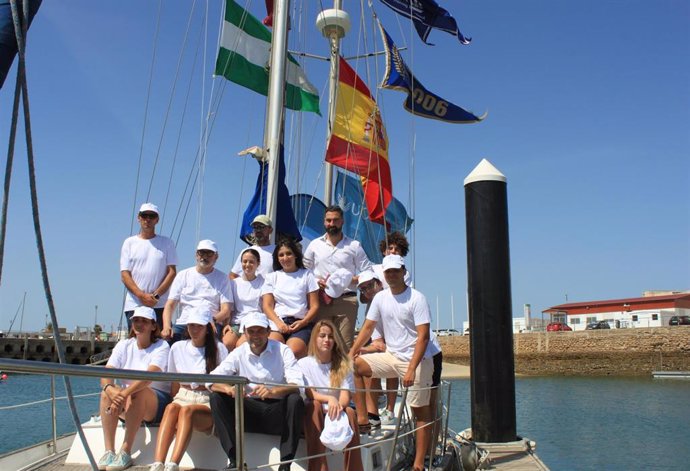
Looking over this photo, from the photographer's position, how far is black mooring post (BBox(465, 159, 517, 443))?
7133 mm

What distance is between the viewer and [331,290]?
20.2 ft

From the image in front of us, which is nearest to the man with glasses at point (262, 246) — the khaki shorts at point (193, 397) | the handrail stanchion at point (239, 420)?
the khaki shorts at point (193, 397)

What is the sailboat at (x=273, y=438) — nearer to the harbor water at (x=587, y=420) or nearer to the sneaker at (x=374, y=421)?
the sneaker at (x=374, y=421)

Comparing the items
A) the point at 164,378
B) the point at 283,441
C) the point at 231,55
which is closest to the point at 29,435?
the point at 231,55

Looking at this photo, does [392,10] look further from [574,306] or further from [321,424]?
[574,306]

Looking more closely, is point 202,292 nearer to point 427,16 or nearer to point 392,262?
point 392,262

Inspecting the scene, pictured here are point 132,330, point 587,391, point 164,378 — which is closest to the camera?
point 164,378

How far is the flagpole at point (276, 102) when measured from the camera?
821cm

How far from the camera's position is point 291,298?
562cm

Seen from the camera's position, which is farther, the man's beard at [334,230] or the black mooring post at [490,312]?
the black mooring post at [490,312]

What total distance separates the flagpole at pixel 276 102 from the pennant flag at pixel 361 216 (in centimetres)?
607

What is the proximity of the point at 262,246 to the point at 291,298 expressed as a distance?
1.28 m

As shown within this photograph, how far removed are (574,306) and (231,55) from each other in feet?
191

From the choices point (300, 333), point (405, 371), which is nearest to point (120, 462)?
point (300, 333)
